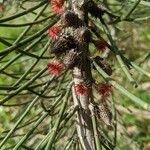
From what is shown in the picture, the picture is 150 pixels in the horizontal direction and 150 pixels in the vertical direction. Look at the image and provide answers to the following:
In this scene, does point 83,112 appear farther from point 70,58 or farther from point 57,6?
point 57,6

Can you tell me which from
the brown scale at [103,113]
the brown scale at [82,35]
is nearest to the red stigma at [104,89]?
the brown scale at [103,113]

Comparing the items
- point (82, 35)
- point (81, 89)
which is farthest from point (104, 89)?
point (82, 35)

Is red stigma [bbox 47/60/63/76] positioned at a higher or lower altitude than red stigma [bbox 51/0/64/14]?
lower

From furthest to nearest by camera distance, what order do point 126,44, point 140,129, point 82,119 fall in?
point 126,44, point 140,129, point 82,119

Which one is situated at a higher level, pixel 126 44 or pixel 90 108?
pixel 126 44

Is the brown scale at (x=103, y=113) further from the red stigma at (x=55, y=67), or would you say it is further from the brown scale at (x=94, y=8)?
the brown scale at (x=94, y=8)

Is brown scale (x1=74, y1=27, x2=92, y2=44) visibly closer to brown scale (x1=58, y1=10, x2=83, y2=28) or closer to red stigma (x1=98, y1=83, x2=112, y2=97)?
brown scale (x1=58, y1=10, x2=83, y2=28)

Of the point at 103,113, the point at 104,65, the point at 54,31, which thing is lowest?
the point at 103,113

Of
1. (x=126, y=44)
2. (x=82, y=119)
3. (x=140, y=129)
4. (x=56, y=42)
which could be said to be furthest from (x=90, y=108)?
(x=126, y=44)

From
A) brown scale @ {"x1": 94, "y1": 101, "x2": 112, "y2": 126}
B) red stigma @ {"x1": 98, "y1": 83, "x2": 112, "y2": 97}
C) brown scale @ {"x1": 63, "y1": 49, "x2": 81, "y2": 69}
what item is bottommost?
brown scale @ {"x1": 94, "y1": 101, "x2": 112, "y2": 126}

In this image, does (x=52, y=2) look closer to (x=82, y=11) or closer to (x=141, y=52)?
(x=82, y=11)

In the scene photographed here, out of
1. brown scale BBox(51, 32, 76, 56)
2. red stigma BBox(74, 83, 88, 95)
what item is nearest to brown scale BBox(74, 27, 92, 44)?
brown scale BBox(51, 32, 76, 56)
